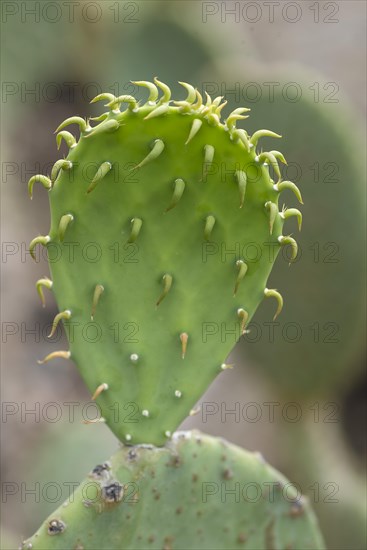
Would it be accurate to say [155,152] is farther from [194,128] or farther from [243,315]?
[243,315]

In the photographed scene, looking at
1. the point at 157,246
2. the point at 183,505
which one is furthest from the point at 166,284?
the point at 183,505

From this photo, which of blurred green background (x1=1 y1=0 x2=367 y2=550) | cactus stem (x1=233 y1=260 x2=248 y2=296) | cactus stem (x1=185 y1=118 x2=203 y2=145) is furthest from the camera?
blurred green background (x1=1 y1=0 x2=367 y2=550)

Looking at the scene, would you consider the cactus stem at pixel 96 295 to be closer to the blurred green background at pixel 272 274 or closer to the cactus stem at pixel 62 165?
the cactus stem at pixel 62 165

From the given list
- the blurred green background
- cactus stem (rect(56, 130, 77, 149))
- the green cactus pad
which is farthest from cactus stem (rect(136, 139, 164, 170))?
the blurred green background

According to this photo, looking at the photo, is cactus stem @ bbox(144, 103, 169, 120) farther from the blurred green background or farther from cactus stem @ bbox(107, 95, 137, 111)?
the blurred green background

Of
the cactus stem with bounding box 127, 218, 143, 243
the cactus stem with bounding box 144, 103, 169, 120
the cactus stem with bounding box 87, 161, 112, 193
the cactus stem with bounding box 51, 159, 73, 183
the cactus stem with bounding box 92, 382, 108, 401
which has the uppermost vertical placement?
the cactus stem with bounding box 144, 103, 169, 120
